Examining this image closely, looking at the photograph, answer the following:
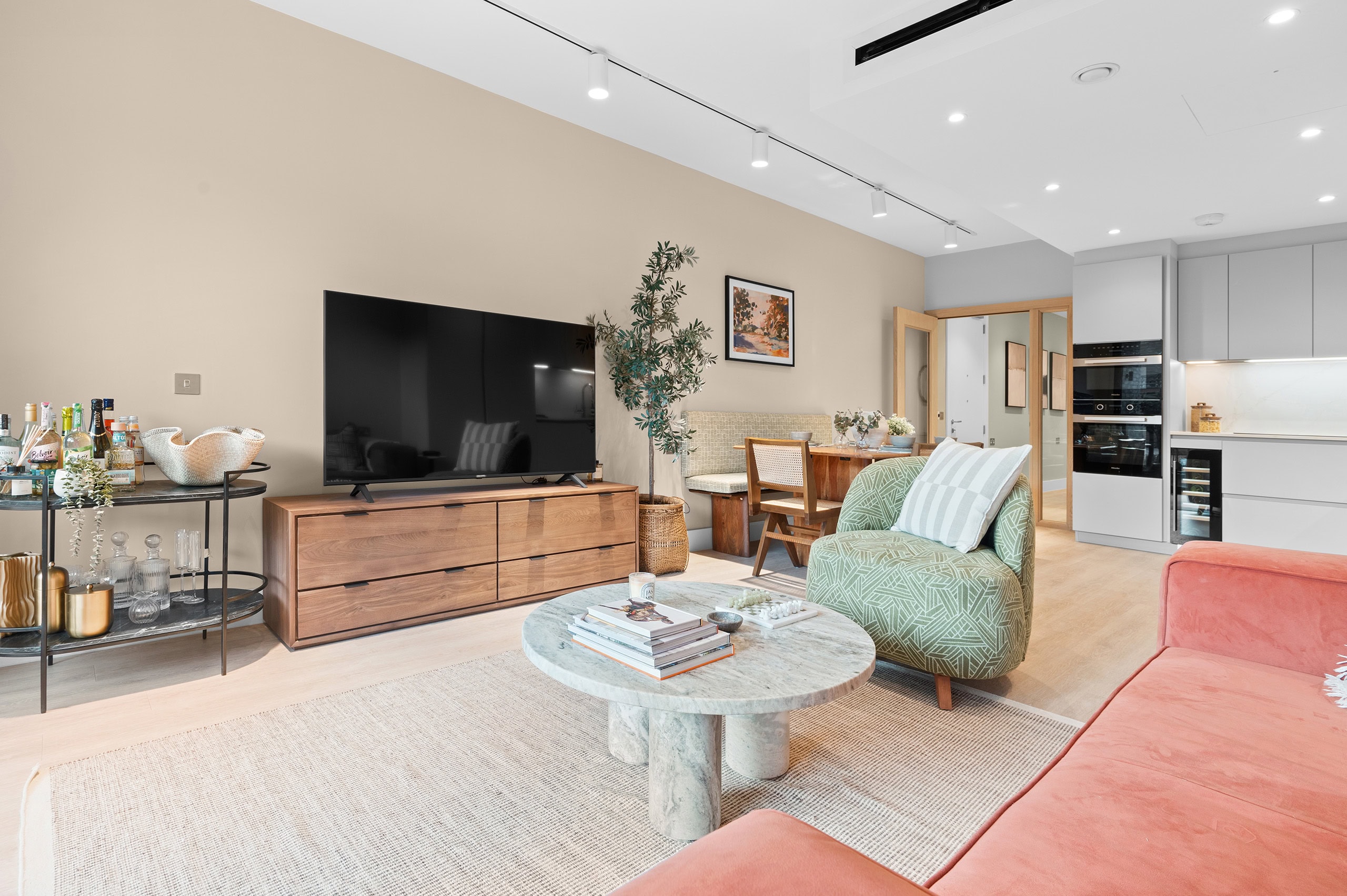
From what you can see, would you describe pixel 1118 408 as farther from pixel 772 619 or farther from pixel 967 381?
pixel 772 619

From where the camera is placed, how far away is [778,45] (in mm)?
3219

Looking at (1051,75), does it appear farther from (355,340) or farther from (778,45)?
(355,340)

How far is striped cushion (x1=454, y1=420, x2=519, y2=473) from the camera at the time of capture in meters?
3.46

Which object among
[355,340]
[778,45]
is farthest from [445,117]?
[778,45]

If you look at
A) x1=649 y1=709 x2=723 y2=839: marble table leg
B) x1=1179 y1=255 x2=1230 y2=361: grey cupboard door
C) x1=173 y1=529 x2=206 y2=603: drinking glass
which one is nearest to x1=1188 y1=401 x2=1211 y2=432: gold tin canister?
Result: x1=1179 y1=255 x2=1230 y2=361: grey cupboard door

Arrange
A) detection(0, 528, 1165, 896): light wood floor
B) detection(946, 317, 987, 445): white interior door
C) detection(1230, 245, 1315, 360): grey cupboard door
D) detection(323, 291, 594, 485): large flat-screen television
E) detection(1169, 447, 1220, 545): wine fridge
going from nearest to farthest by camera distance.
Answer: detection(0, 528, 1165, 896): light wood floor → detection(323, 291, 594, 485): large flat-screen television → detection(1230, 245, 1315, 360): grey cupboard door → detection(1169, 447, 1220, 545): wine fridge → detection(946, 317, 987, 445): white interior door

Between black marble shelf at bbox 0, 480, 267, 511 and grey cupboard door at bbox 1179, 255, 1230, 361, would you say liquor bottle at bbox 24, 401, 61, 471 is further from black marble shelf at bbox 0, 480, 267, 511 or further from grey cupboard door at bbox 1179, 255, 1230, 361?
grey cupboard door at bbox 1179, 255, 1230, 361

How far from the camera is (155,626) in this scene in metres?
2.42

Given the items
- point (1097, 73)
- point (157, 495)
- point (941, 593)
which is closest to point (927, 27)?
point (1097, 73)

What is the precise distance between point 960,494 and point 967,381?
5003 mm

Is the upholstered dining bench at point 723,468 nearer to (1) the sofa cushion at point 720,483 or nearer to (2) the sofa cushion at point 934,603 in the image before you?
(1) the sofa cushion at point 720,483

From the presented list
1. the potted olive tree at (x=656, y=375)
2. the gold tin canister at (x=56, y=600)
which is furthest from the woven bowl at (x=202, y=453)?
the potted olive tree at (x=656, y=375)

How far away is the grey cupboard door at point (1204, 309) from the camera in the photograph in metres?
5.05

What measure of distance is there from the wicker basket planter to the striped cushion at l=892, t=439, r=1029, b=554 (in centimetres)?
163
